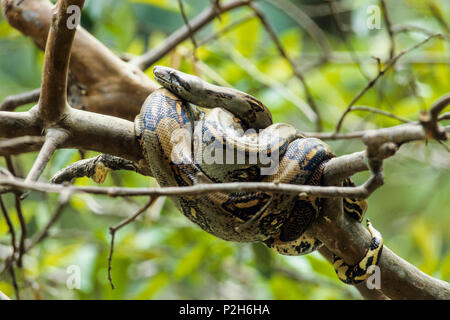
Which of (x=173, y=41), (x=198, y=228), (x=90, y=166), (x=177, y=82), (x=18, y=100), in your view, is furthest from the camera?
(x=198, y=228)

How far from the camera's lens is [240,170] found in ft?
7.08

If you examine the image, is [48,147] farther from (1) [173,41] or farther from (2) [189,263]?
(1) [173,41]

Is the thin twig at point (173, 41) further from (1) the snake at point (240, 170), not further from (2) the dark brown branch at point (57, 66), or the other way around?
(2) the dark brown branch at point (57, 66)

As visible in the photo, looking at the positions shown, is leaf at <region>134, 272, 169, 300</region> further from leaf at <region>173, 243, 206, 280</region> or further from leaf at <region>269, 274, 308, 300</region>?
leaf at <region>269, 274, 308, 300</region>

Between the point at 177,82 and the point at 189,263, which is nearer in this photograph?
the point at 177,82

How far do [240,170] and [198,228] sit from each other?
213cm

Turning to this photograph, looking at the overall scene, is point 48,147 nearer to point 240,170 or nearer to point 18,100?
point 240,170

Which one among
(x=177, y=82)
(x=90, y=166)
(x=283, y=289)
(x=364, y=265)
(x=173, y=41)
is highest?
(x=177, y=82)

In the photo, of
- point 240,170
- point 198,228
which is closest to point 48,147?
point 240,170

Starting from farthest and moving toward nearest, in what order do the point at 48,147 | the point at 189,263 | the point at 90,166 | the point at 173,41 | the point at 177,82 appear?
the point at 173,41, the point at 189,263, the point at 177,82, the point at 90,166, the point at 48,147

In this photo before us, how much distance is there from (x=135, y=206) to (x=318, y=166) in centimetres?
272

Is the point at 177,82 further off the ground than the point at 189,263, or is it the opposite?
the point at 177,82

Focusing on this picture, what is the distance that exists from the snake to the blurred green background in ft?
3.80
